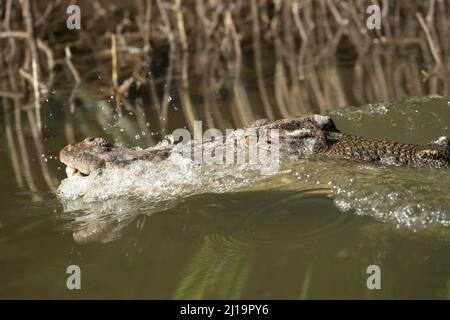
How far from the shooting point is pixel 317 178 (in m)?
4.43

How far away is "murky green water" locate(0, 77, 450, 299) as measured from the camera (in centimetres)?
339

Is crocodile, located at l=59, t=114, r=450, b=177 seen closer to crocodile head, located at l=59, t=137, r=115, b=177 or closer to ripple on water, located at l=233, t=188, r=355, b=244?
crocodile head, located at l=59, t=137, r=115, b=177

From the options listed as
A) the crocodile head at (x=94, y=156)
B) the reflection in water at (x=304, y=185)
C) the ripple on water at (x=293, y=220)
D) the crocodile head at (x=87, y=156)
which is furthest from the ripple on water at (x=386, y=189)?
the crocodile head at (x=87, y=156)

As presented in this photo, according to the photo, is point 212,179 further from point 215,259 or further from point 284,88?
point 284,88

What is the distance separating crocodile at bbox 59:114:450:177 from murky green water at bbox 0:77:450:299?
12cm

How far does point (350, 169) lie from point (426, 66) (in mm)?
4769

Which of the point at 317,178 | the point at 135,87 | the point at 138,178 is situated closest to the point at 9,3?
the point at 135,87

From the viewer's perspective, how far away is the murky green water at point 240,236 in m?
3.39

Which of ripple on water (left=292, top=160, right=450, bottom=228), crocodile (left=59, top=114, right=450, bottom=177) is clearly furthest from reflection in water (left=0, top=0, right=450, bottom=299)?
crocodile (left=59, top=114, right=450, bottom=177)

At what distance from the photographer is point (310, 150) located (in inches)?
182

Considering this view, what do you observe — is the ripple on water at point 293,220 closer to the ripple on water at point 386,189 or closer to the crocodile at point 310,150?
the ripple on water at point 386,189

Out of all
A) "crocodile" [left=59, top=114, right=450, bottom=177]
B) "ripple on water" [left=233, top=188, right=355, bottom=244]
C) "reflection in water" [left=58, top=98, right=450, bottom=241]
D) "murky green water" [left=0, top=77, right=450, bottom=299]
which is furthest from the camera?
"crocodile" [left=59, top=114, right=450, bottom=177]

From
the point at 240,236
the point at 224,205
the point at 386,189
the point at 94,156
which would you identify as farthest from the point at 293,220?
the point at 94,156

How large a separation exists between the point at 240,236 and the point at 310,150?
1.02 meters
